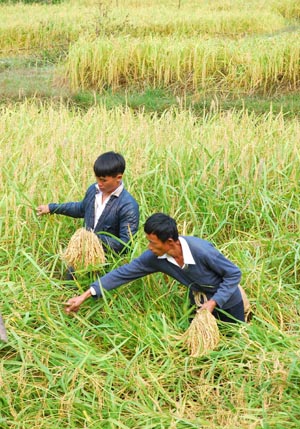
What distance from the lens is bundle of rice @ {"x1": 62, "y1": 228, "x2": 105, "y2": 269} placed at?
3.10 meters

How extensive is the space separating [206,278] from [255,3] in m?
13.9

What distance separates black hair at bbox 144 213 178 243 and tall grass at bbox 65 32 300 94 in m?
5.73

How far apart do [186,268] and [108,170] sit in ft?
2.05

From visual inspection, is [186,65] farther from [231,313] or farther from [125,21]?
[231,313]

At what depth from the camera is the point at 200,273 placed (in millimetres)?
2850

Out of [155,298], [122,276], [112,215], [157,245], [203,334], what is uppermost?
[157,245]

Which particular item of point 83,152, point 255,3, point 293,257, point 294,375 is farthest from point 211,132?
point 255,3

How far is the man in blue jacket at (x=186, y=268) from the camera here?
2748 mm

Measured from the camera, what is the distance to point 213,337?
109 inches

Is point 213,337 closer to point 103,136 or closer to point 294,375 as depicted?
point 294,375

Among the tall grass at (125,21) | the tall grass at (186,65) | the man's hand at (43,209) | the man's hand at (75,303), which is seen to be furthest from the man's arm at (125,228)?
the tall grass at (125,21)

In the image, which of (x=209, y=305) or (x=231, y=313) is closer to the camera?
(x=209, y=305)

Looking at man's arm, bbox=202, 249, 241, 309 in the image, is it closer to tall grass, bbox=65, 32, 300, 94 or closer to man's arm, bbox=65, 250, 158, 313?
man's arm, bbox=65, 250, 158, 313

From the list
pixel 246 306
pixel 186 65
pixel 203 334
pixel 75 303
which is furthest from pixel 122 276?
pixel 186 65
